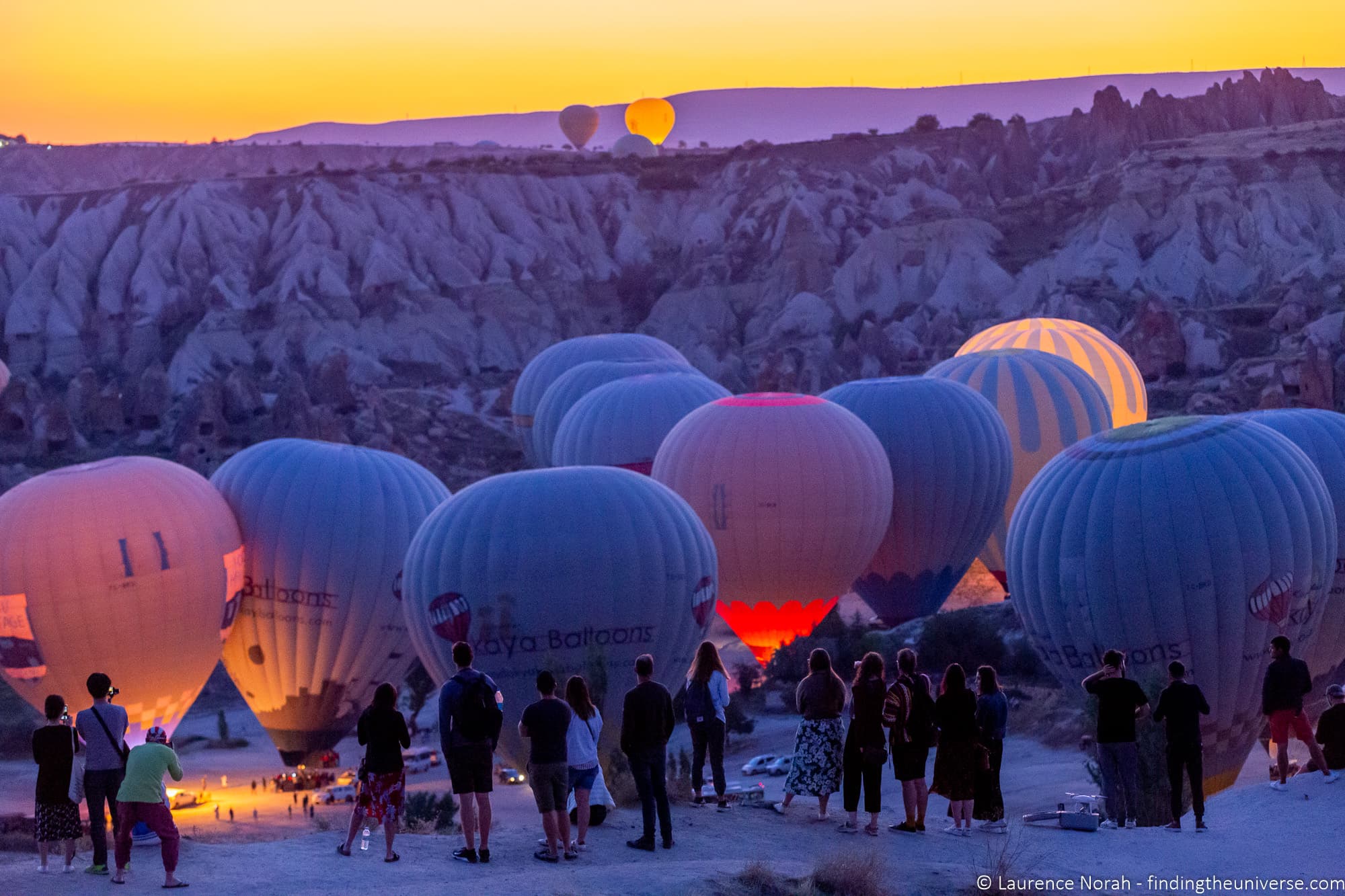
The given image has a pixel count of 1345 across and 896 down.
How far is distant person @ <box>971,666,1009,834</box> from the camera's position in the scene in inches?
469

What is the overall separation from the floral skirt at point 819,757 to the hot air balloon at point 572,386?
83.1 feet

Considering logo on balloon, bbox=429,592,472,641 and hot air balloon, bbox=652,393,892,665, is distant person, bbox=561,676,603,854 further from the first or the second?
hot air balloon, bbox=652,393,892,665

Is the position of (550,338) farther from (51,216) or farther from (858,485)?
(858,485)

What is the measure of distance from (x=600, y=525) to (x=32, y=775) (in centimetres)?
1357

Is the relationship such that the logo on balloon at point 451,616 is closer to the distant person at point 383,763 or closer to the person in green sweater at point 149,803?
the distant person at point 383,763

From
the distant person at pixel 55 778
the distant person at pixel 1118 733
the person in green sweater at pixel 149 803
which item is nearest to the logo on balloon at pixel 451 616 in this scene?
the distant person at pixel 55 778

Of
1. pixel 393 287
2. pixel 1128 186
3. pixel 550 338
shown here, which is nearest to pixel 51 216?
pixel 393 287

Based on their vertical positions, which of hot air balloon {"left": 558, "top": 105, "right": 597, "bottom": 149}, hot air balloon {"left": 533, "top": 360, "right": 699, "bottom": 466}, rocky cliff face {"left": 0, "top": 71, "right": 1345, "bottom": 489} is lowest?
hot air balloon {"left": 533, "top": 360, "right": 699, "bottom": 466}

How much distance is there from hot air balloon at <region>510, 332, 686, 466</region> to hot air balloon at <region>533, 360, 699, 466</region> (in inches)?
101

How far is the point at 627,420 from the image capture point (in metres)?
31.8

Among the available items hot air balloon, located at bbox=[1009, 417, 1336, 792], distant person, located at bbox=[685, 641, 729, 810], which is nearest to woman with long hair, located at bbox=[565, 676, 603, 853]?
distant person, located at bbox=[685, 641, 729, 810]

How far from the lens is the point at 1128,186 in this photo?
238 ft

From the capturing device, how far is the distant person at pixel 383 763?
10898mm

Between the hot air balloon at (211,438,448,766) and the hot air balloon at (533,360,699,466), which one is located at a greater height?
the hot air balloon at (533,360,699,466)
